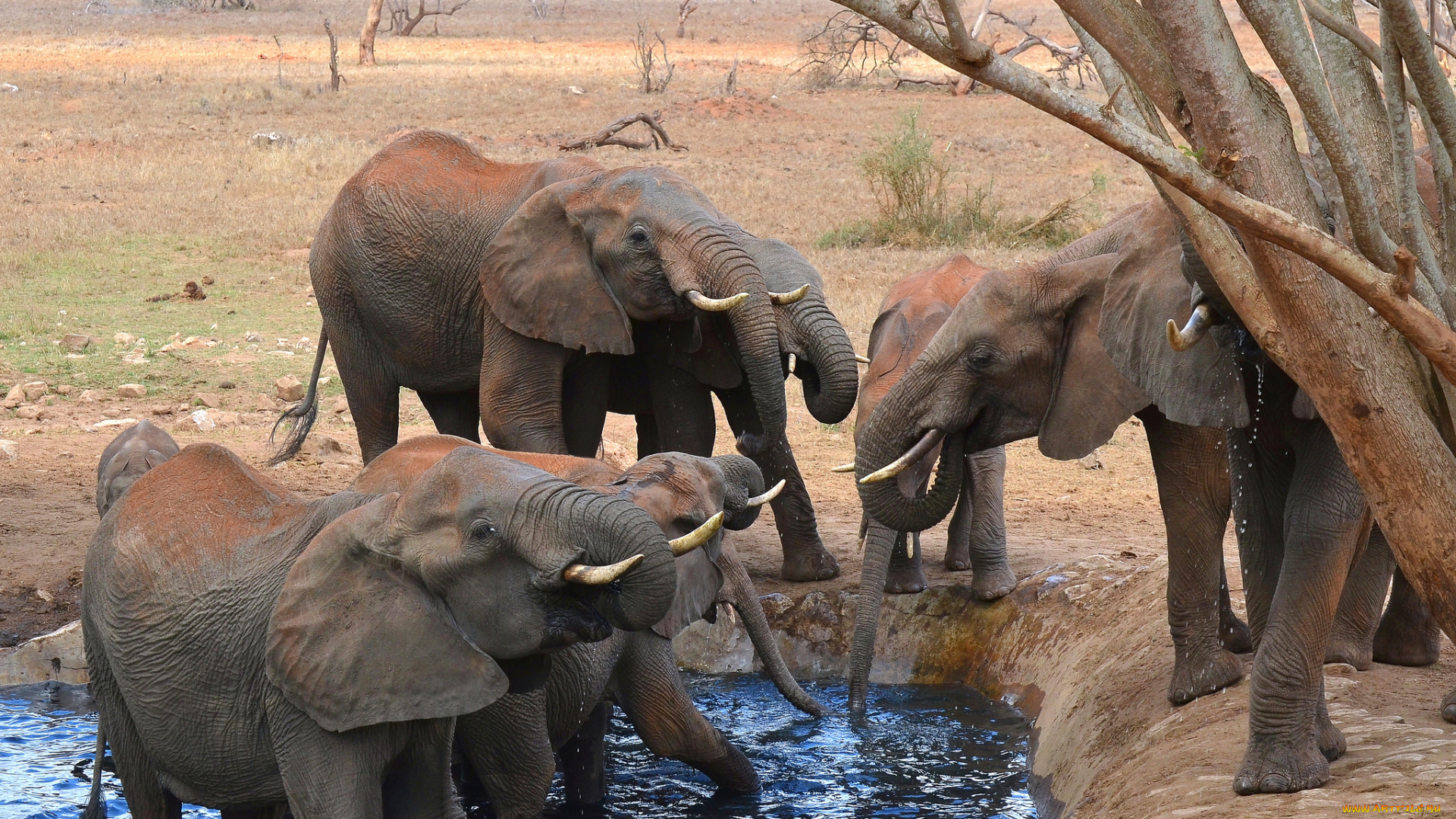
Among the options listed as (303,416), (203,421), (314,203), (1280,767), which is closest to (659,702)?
(1280,767)

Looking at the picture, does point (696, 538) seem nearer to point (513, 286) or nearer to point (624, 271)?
point (624, 271)

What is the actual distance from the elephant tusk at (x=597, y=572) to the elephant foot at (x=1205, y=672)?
86.3 inches

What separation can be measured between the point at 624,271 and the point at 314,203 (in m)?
10.7

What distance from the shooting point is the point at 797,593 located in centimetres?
646

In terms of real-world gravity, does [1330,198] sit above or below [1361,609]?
above

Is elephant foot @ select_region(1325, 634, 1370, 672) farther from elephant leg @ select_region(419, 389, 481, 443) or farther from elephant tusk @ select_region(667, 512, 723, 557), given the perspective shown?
elephant leg @ select_region(419, 389, 481, 443)

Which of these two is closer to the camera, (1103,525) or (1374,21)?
(1103,525)

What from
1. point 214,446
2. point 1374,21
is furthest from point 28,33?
point 214,446

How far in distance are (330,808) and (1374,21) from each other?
112 feet

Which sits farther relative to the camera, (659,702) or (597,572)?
(659,702)

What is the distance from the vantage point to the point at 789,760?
209 inches

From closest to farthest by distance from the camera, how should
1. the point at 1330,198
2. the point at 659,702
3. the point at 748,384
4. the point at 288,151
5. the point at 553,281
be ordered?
the point at 1330,198 → the point at 659,702 → the point at 553,281 → the point at 748,384 → the point at 288,151

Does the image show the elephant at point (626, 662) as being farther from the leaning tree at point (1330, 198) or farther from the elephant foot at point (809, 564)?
the elephant foot at point (809, 564)

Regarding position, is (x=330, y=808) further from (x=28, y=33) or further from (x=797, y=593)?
(x=28, y=33)
